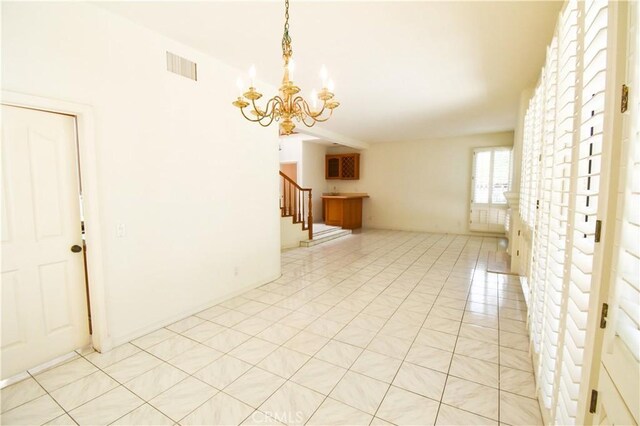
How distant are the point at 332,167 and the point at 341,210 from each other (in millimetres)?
2041

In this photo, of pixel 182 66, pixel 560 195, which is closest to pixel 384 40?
pixel 182 66

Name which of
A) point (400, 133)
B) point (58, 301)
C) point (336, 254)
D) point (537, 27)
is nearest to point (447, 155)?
point (400, 133)

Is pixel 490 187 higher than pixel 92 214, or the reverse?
pixel 490 187

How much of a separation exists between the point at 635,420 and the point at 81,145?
11.3ft

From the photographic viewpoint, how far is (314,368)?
2.25 meters

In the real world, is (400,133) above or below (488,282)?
above

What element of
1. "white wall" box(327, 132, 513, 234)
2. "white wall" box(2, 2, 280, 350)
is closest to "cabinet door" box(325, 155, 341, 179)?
"white wall" box(327, 132, 513, 234)

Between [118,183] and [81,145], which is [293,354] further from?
[81,145]

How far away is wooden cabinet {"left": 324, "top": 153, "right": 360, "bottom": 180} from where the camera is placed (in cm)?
970

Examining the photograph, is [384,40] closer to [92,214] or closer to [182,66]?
[182,66]

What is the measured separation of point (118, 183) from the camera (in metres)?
2.54

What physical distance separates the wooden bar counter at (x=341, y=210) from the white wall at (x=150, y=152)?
5.07m

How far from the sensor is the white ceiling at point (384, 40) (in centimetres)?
242

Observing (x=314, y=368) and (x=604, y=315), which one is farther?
(x=314, y=368)
